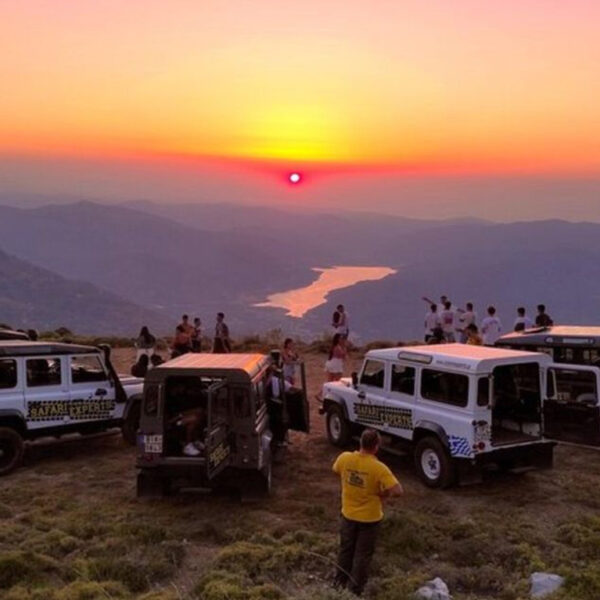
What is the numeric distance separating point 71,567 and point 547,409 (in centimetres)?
782

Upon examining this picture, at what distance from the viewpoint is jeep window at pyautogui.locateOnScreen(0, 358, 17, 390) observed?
12484mm

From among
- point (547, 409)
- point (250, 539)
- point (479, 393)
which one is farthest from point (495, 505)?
point (250, 539)

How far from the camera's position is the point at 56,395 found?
13023mm

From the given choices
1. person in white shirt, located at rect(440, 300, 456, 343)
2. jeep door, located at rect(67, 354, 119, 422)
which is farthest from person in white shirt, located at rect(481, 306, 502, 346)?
jeep door, located at rect(67, 354, 119, 422)

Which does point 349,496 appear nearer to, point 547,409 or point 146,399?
point 146,399

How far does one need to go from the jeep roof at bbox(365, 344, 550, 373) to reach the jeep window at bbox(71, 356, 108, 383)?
15.8 ft

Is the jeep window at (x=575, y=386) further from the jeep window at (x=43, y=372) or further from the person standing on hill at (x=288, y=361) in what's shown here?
the jeep window at (x=43, y=372)

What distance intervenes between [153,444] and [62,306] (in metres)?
168

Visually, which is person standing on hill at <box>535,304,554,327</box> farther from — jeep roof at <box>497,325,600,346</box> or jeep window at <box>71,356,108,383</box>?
jeep window at <box>71,356,108,383</box>

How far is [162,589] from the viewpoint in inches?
322

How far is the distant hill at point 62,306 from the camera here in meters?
151

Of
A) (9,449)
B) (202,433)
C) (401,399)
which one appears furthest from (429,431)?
(9,449)

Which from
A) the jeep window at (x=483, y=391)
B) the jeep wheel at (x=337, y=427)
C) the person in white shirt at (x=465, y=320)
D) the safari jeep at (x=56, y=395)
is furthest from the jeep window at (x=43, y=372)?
the person in white shirt at (x=465, y=320)

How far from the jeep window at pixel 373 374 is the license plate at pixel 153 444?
4.12 metres
